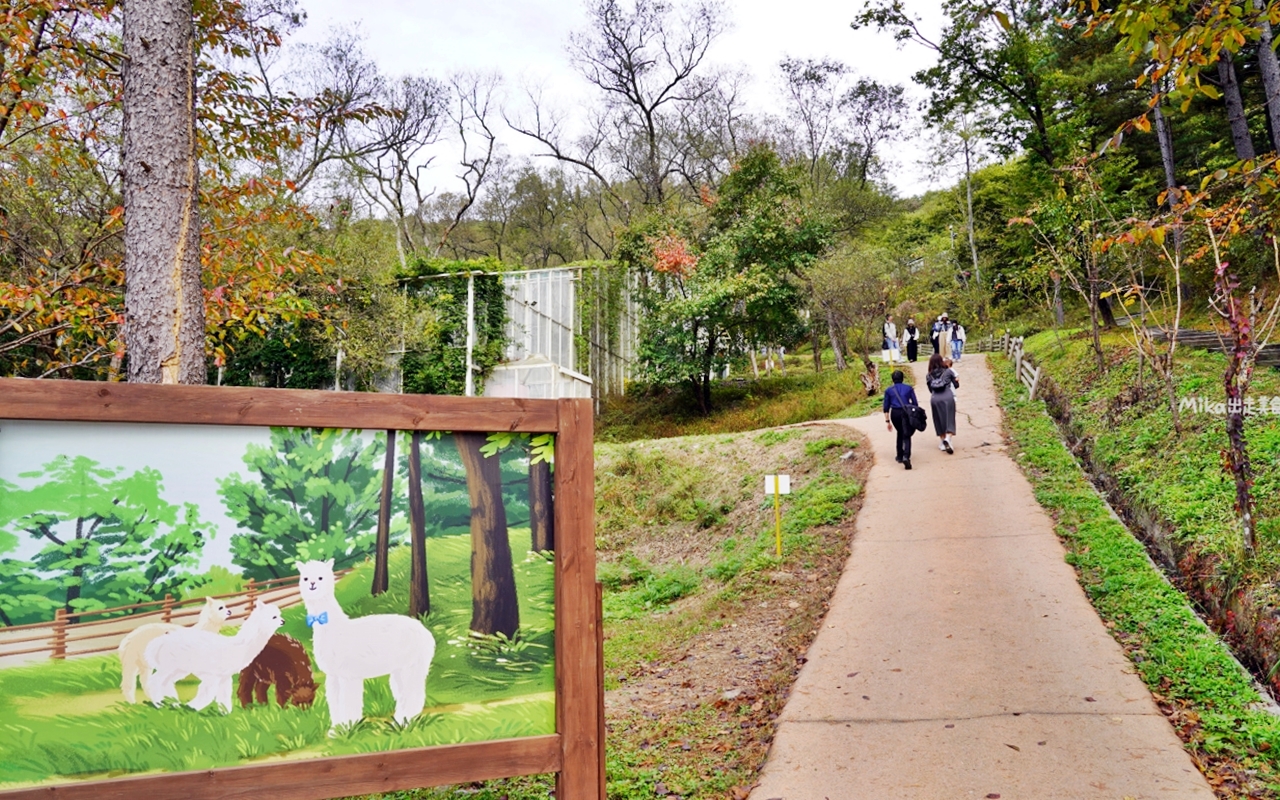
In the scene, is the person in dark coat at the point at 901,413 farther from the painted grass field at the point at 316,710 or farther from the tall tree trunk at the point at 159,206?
the painted grass field at the point at 316,710

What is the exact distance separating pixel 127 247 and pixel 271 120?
210 cm

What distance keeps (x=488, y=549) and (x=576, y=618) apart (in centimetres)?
42

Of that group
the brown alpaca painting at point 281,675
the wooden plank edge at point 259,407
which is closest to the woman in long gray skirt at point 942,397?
the wooden plank edge at point 259,407

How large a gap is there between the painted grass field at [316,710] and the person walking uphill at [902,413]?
9.88 meters

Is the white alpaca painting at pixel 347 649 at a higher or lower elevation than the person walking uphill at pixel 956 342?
lower

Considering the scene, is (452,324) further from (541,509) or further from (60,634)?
(60,634)

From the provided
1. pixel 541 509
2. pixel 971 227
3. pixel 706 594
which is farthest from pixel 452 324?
pixel 971 227

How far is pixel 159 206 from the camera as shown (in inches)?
173

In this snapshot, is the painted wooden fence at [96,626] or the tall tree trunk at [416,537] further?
the tall tree trunk at [416,537]

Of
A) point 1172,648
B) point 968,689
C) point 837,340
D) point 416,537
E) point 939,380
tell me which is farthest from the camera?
point 837,340

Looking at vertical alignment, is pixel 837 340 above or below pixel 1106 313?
below

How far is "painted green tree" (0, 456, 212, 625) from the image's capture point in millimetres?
2551

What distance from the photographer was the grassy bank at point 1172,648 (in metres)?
4.33

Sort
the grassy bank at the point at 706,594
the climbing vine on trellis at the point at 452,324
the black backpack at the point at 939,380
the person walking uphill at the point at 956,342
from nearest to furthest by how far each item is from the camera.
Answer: the grassy bank at the point at 706,594 → the black backpack at the point at 939,380 → the climbing vine on trellis at the point at 452,324 → the person walking uphill at the point at 956,342
